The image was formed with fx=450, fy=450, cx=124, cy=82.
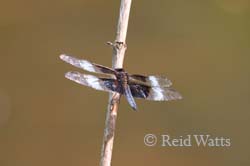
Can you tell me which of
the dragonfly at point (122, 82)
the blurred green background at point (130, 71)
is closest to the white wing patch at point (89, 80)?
the dragonfly at point (122, 82)

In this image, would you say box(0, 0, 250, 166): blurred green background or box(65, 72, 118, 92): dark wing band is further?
box(0, 0, 250, 166): blurred green background

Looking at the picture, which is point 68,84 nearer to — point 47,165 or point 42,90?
point 42,90

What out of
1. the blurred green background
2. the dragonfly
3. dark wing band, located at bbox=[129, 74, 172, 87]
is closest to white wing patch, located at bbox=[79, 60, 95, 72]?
the dragonfly

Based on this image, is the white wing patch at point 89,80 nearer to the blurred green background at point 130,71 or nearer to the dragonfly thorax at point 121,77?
the dragonfly thorax at point 121,77

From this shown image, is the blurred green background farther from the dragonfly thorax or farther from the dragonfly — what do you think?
the dragonfly thorax

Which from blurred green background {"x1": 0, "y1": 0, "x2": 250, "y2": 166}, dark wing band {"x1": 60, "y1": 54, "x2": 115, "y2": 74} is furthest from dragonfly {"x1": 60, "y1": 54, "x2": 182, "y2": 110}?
blurred green background {"x1": 0, "y1": 0, "x2": 250, "y2": 166}

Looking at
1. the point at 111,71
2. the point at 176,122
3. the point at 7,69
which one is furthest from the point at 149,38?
the point at 111,71

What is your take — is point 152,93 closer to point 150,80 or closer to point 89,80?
point 150,80

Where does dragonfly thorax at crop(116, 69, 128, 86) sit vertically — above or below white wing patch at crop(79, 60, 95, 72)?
below
